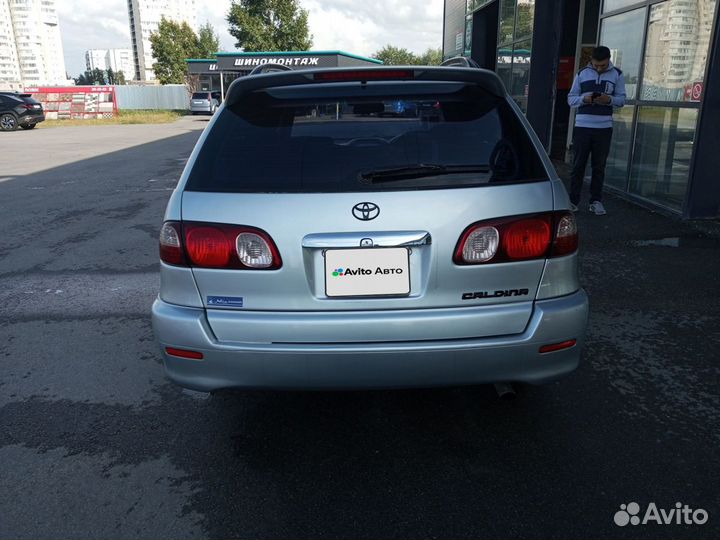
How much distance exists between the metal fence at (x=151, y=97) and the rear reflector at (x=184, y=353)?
180 feet

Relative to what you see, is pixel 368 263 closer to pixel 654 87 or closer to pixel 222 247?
pixel 222 247

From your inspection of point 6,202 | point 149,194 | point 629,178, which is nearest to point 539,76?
point 629,178

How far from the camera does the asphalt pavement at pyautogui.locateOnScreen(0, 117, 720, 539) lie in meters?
2.20

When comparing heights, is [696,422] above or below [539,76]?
below

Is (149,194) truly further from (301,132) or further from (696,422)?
(696,422)

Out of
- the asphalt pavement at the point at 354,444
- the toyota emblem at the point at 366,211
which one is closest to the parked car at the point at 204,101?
the asphalt pavement at the point at 354,444

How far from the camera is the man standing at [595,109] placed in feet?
22.0

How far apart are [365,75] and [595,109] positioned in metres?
5.13

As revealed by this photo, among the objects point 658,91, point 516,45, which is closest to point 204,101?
point 516,45

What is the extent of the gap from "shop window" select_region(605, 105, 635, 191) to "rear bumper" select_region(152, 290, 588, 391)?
22.7 feet

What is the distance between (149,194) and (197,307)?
806 centimetres

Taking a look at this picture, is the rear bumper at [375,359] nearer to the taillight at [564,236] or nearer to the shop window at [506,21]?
the taillight at [564,236]

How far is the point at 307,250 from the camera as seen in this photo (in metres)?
2.26

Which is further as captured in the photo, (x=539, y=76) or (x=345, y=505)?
(x=539, y=76)
